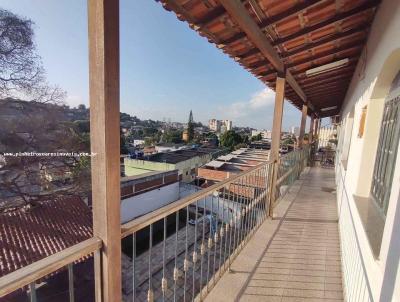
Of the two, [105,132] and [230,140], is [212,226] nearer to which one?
[105,132]

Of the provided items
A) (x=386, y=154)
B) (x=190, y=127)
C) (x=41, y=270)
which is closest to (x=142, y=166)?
(x=386, y=154)

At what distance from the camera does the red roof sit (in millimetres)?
5445

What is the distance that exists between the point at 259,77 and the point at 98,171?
3794mm

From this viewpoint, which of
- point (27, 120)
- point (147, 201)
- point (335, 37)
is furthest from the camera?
point (147, 201)

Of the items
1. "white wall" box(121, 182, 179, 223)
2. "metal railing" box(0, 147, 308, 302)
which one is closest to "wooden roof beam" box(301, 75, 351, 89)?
"metal railing" box(0, 147, 308, 302)

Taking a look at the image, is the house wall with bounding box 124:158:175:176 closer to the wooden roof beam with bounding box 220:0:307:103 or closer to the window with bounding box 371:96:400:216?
the wooden roof beam with bounding box 220:0:307:103

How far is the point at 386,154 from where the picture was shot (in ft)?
6.57

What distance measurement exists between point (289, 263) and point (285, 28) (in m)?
2.71

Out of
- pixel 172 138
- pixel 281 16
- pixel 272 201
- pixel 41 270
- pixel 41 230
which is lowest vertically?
pixel 41 230

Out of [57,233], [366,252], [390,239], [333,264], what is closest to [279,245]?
[333,264]

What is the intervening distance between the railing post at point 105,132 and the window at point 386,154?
192 cm

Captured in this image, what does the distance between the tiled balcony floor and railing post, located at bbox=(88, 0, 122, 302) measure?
138 centimetres

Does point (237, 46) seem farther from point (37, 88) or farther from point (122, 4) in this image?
point (37, 88)

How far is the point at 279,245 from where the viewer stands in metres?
→ 2.99
